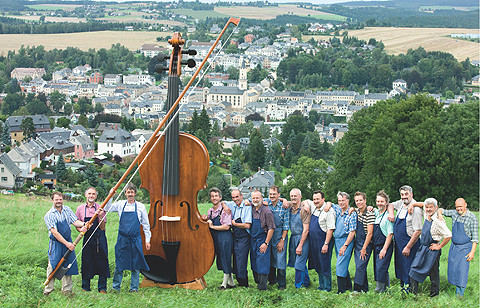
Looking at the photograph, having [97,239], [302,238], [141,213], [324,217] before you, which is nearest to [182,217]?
[141,213]

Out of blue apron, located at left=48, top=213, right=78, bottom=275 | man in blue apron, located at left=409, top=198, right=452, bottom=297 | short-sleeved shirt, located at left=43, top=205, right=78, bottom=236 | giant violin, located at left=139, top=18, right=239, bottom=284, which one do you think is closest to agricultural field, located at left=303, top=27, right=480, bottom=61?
man in blue apron, located at left=409, top=198, right=452, bottom=297

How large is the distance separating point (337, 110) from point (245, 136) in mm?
35400

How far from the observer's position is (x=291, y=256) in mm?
8328

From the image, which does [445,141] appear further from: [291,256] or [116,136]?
[116,136]

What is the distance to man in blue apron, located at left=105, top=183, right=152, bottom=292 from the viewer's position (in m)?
7.59

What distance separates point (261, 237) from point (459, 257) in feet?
8.04

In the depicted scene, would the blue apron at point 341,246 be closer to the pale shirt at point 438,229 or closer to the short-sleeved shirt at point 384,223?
the short-sleeved shirt at point 384,223

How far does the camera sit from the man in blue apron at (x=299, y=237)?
8062 mm

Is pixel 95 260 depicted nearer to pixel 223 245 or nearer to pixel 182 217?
A: pixel 182 217

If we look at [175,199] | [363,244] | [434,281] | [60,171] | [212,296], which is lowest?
[60,171]

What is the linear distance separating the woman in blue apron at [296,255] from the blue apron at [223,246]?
837mm

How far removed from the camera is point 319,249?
26.3 feet

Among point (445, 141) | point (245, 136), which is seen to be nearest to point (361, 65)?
point (245, 136)

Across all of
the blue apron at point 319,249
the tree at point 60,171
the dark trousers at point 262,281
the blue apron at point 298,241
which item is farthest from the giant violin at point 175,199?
the tree at point 60,171
